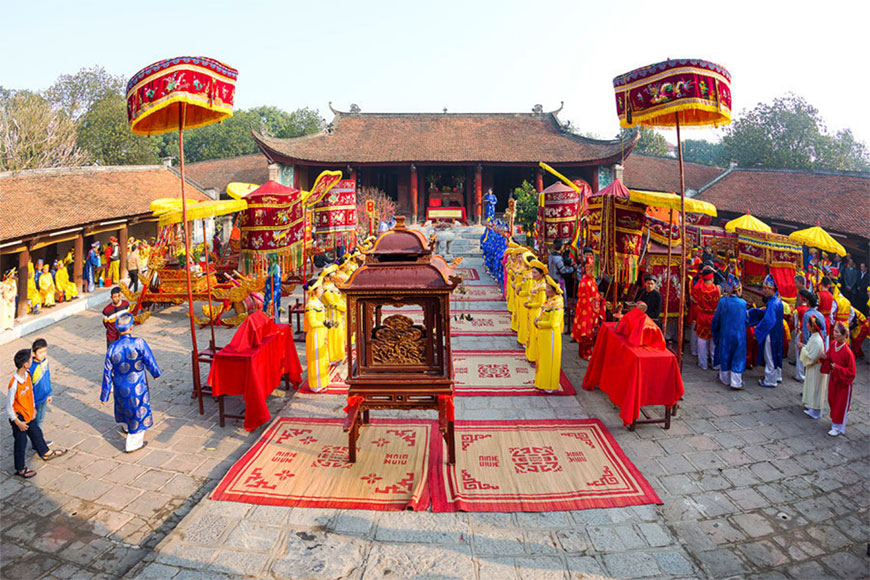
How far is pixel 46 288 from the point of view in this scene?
12430 mm

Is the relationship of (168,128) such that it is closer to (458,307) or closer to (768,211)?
(458,307)

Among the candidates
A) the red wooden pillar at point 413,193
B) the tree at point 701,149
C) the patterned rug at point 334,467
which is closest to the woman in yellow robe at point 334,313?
the patterned rug at point 334,467

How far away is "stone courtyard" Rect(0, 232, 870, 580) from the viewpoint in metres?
3.89

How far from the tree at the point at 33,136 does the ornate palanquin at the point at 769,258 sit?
88.7ft

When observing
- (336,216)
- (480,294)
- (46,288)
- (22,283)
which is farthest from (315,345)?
(46,288)

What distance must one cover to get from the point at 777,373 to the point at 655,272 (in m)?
2.78

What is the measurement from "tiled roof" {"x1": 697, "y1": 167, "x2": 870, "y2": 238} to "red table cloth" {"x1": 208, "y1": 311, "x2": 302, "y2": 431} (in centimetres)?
1512

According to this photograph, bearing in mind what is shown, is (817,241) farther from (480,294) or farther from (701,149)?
(701,149)

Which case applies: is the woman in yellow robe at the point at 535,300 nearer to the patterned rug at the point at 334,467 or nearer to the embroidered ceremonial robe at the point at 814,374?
the patterned rug at the point at 334,467

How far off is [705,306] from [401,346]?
540 centimetres

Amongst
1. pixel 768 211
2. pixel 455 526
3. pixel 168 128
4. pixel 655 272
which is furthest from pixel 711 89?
pixel 768 211

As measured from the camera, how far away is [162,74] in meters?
5.93

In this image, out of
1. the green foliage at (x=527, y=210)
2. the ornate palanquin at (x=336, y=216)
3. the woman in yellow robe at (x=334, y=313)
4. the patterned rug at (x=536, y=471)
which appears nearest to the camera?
the patterned rug at (x=536, y=471)

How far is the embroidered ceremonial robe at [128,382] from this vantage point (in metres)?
5.61
